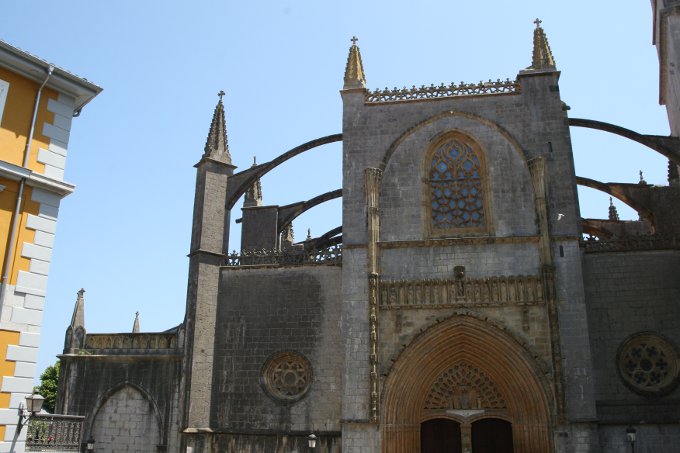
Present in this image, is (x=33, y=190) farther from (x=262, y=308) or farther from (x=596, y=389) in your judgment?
(x=596, y=389)

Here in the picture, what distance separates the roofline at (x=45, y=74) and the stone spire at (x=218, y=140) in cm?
853

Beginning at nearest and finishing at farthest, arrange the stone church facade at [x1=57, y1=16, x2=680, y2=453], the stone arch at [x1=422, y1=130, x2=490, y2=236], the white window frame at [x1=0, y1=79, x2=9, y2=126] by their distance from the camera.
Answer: the white window frame at [x1=0, y1=79, x2=9, y2=126]
the stone church facade at [x1=57, y1=16, x2=680, y2=453]
the stone arch at [x1=422, y1=130, x2=490, y2=236]

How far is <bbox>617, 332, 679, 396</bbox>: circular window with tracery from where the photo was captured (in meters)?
16.1

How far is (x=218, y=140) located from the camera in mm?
20688

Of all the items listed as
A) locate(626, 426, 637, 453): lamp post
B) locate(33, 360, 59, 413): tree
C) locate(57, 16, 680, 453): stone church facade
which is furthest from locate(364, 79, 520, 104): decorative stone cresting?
locate(33, 360, 59, 413): tree

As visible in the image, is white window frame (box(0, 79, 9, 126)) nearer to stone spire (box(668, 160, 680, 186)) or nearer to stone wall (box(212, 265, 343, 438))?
stone wall (box(212, 265, 343, 438))

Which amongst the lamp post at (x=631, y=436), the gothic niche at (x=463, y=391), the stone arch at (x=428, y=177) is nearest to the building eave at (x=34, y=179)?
the stone arch at (x=428, y=177)

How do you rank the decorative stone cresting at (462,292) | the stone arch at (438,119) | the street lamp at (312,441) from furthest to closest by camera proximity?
the stone arch at (438,119) < the decorative stone cresting at (462,292) < the street lamp at (312,441)

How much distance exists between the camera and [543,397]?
16094mm

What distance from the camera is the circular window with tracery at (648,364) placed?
16.1m

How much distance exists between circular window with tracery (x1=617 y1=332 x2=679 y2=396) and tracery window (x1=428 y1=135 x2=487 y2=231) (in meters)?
4.97

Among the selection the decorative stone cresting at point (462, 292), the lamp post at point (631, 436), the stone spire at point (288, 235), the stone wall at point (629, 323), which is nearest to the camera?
the lamp post at point (631, 436)

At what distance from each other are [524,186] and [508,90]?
3.16m

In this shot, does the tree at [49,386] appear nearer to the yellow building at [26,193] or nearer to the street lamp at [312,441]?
the street lamp at [312,441]
